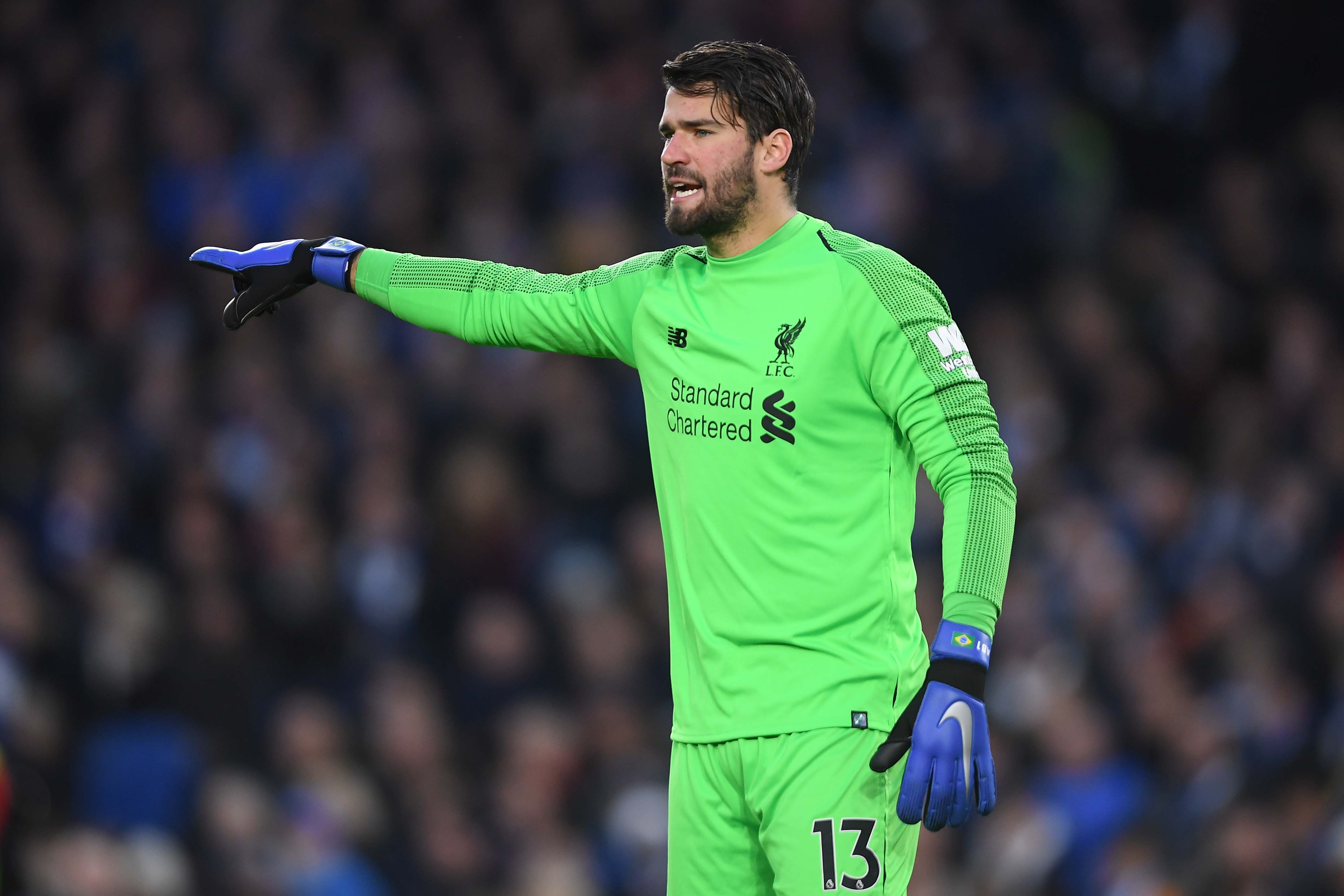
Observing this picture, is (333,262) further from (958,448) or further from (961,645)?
(961,645)

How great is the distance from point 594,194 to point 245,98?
97.0 inches

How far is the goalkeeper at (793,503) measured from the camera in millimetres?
3570

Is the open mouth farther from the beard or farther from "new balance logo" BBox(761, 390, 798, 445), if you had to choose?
"new balance logo" BBox(761, 390, 798, 445)

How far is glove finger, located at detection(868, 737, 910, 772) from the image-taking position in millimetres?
3471

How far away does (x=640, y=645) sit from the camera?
875 cm

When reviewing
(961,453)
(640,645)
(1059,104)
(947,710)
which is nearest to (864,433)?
(961,453)

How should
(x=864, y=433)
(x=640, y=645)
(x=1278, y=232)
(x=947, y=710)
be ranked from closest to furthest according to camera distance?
(x=947, y=710)
(x=864, y=433)
(x=640, y=645)
(x=1278, y=232)

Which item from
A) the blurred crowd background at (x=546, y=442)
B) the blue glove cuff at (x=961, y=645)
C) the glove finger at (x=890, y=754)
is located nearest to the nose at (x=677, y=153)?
the blue glove cuff at (x=961, y=645)

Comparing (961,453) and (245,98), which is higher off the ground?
(245,98)

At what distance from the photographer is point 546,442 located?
9.67m

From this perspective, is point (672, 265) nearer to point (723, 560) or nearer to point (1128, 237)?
point (723, 560)

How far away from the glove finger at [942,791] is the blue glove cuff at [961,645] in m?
0.21

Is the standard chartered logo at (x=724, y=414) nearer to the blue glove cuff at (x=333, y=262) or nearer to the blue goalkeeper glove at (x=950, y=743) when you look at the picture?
the blue goalkeeper glove at (x=950, y=743)

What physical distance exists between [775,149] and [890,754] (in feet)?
4.24
